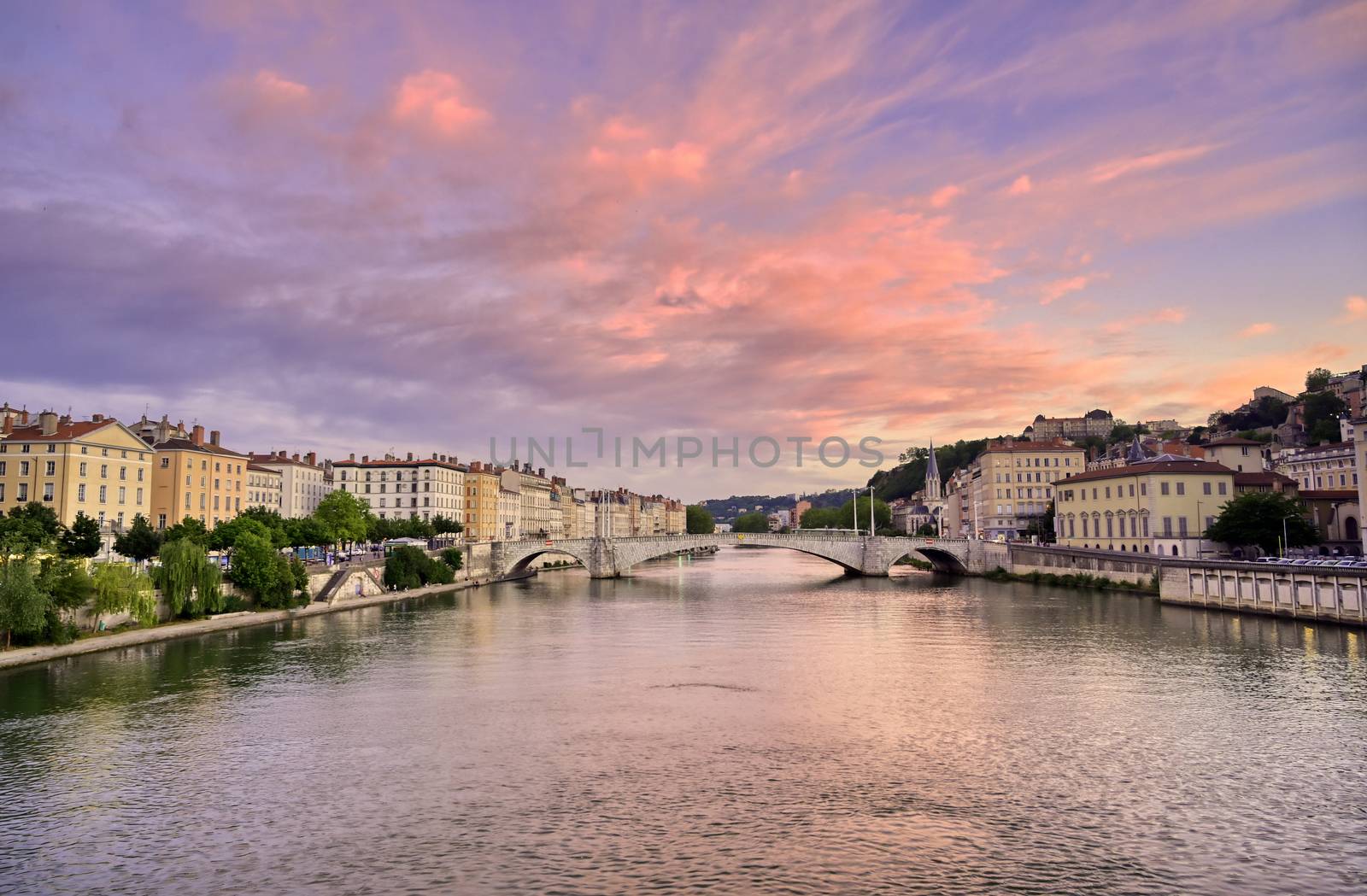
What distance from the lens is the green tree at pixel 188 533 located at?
190ft

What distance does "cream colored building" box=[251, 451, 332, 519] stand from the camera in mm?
112062

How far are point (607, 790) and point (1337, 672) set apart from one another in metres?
30.0

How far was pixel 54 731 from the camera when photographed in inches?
1051

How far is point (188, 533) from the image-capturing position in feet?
196

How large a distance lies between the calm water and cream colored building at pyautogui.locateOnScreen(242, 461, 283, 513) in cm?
6244

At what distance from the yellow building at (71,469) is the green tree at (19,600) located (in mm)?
32845

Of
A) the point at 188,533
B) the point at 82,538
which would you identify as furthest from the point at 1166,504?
the point at 82,538

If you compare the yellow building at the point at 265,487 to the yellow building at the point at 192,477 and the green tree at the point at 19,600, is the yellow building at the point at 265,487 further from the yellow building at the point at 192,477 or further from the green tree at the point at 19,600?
the green tree at the point at 19,600

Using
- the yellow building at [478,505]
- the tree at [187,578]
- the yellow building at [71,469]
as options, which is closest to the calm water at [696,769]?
the tree at [187,578]

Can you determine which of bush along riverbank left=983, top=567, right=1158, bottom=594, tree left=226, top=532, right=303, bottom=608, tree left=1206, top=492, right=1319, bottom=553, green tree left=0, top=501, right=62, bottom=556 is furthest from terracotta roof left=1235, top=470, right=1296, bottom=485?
green tree left=0, top=501, right=62, bottom=556

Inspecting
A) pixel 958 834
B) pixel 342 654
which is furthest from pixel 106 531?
pixel 958 834

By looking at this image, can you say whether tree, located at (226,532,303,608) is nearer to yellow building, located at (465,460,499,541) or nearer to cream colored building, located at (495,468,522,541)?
yellow building, located at (465,460,499,541)

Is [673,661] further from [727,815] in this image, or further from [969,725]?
[727,815]

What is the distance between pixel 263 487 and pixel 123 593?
64.7 m
